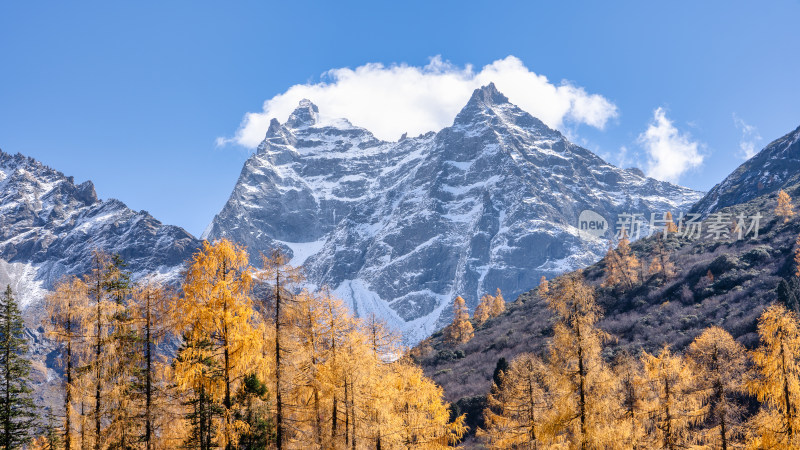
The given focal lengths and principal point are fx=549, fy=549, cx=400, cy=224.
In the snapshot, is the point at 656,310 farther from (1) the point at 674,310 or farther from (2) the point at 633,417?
(2) the point at 633,417

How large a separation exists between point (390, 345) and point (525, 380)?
602 centimetres

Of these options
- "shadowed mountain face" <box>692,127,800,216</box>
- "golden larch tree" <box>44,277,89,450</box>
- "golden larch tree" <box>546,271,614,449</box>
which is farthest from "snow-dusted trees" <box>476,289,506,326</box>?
"shadowed mountain face" <box>692,127,800,216</box>

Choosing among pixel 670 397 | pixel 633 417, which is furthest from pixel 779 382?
pixel 633 417

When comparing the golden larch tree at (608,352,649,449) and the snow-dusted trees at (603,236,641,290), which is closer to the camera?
the golden larch tree at (608,352,649,449)

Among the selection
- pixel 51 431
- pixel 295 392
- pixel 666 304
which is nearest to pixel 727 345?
pixel 295 392

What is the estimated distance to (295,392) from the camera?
55.5 feet

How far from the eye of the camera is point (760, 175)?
170 metres

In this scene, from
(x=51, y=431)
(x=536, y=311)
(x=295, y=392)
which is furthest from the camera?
(x=536, y=311)

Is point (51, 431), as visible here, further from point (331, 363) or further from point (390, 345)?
point (390, 345)

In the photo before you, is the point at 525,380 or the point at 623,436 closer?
the point at 623,436

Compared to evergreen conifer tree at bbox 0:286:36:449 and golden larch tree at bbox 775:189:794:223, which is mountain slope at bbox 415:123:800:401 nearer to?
golden larch tree at bbox 775:189:794:223

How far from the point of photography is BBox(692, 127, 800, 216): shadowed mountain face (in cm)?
15975

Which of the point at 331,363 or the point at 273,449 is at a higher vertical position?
the point at 331,363

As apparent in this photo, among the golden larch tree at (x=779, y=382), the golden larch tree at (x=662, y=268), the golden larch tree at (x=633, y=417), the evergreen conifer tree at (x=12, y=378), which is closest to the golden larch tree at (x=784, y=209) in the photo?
the golden larch tree at (x=662, y=268)
